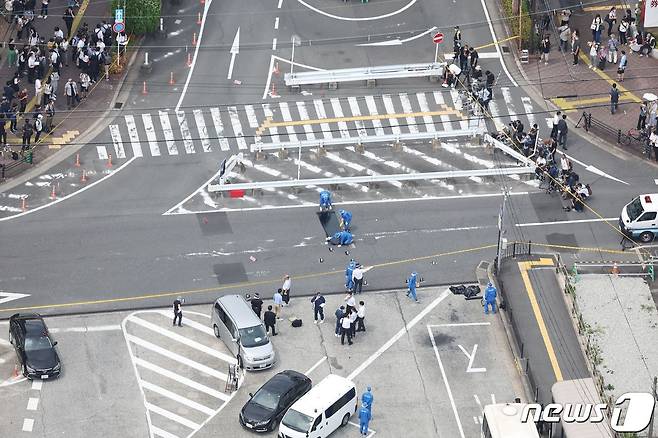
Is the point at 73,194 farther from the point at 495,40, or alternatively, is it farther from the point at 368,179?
the point at 495,40

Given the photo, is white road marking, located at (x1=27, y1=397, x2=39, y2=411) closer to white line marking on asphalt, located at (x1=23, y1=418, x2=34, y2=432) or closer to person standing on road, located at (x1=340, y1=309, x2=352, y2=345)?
white line marking on asphalt, located at (x1=23, y1=418, x2=34, y2=432)

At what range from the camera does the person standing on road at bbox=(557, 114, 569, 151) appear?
103875 mm

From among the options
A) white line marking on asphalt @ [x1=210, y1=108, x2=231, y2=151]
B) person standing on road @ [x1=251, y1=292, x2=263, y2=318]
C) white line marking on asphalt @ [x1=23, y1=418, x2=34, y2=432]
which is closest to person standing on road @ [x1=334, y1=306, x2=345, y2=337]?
person standing on road @ [x1=251, y1=292, x2=263, y2=318]

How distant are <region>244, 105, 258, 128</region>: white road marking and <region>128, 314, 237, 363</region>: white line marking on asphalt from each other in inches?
745

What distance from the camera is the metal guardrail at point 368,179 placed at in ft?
329

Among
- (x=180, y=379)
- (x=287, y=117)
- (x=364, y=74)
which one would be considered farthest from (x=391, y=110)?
(x=180, y=379)

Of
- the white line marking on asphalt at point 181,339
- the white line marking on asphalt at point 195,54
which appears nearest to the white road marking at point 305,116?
the white line marking on asphalt at point 195,54

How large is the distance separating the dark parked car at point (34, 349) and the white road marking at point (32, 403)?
1366 mm

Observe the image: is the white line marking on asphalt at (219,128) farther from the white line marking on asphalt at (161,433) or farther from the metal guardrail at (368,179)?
the white line marking on asphalt at (161,433)

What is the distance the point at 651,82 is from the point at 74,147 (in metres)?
35.0

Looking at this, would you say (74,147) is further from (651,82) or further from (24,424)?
(651,82)

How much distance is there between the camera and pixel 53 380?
86.8 metres

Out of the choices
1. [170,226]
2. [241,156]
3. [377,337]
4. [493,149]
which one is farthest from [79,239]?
[493,149]

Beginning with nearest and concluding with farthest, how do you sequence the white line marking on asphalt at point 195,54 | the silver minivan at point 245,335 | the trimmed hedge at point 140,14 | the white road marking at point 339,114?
the silver minivan at point 245,335 → the white road marking at point 339,114 → the white line marking on asphalt at point 195,54 → the trimmed hedge at point 140,14
